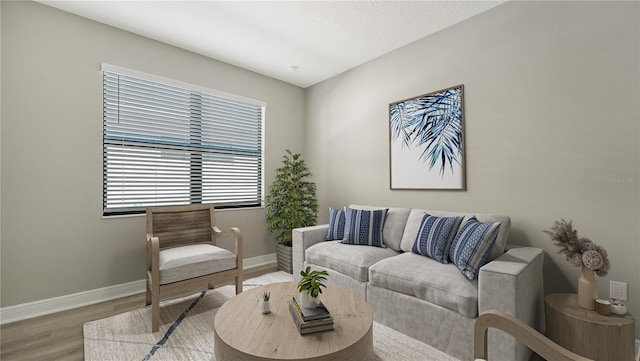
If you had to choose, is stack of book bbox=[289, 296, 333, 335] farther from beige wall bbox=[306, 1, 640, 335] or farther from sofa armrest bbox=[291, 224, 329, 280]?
beige wall bbox=[306, 1, 640, 335]

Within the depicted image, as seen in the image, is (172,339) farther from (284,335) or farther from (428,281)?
(428,281)

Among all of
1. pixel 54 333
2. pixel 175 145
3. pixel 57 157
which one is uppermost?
pixel 175 145

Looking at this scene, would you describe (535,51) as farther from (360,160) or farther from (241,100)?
(241,100)

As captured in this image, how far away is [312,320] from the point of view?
145 centimetres

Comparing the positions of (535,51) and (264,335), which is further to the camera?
(535,51)

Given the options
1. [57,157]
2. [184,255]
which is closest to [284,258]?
[184,255]

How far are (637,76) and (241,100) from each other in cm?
373

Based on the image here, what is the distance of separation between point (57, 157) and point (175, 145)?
1.02m

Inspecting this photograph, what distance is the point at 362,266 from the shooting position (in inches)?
95.1

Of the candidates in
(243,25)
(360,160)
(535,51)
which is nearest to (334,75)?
(360,160)

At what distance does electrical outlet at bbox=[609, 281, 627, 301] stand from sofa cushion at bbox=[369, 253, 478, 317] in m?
1.01

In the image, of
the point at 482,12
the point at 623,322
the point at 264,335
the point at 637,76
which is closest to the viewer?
the point at 264,335

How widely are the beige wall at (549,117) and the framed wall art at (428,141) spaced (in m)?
0.08

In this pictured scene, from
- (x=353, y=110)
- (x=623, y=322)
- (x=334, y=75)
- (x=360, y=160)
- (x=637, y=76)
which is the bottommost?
(x=623, y=322)
